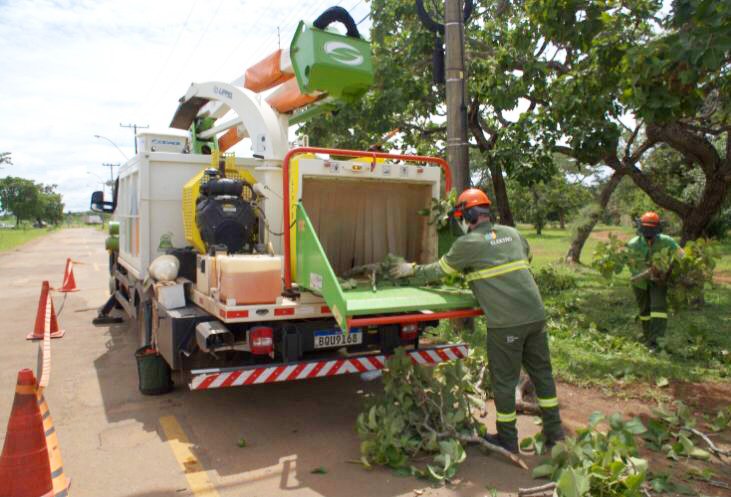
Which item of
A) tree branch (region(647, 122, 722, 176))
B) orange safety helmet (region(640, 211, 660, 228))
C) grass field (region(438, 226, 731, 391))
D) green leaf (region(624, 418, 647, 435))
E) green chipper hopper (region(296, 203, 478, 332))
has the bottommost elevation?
grass field (region(438, 226, 731, 391))

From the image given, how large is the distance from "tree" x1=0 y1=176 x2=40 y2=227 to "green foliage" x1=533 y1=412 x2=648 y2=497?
283 feet

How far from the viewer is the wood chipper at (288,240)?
459 centimetres

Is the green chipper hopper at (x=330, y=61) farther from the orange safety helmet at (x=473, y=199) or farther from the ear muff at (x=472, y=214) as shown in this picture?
the ear muff at (x=472, y=214)

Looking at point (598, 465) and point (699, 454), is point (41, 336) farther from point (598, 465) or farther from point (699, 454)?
point (699, 454)

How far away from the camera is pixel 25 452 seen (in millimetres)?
3551

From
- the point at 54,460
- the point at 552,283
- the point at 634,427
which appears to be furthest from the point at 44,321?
the point at 552,283

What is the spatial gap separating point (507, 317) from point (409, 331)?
1.30 metres

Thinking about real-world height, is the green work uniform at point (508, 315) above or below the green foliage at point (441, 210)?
below

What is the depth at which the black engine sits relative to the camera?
546 centimetres

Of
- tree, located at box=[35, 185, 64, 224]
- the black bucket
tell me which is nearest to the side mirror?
the black bucket

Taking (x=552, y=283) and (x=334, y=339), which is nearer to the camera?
(x=334, y=339)

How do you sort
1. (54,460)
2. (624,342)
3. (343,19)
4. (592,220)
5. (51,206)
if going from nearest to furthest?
(54,460), (343,19), (624,342), (592,220), (51,206)

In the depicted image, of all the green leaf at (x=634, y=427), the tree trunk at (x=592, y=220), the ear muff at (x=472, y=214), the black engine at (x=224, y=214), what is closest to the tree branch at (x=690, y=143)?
the tree trunk at (x=592, y=220)

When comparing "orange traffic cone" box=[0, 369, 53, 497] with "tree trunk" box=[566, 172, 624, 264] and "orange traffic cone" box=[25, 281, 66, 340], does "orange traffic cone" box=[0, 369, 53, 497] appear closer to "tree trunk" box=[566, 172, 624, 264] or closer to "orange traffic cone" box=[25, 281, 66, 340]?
A: "orange traffic cone" box=[25, 281, 66, 340]
